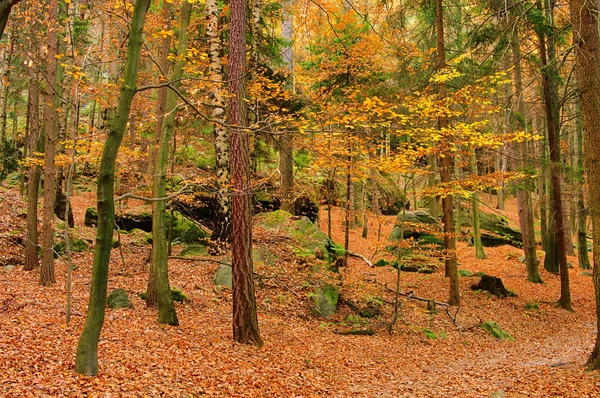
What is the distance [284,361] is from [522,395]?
3567 mm

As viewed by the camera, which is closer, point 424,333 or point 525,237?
point 424,333

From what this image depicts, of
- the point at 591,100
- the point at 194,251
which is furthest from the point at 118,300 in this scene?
the point at 591,100

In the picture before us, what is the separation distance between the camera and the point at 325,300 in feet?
35.9

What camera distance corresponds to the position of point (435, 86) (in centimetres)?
1402

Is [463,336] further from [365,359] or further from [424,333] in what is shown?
[365,359]

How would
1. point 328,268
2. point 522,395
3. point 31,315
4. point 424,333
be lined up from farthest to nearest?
point 328,268
point 424,333
point 31,315
point 522,395

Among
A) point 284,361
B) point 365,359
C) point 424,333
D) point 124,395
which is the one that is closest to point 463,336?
point 424,333

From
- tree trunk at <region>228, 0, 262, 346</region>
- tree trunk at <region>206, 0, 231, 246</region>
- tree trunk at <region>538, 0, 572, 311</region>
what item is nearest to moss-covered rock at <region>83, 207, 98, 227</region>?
tree trunk at <region>206, 0, 231, 246</region>

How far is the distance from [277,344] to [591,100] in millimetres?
6674

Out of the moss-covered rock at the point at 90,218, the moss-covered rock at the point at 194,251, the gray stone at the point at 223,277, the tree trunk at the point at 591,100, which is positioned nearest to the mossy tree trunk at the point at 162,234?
the gray stone at the point at 223,277

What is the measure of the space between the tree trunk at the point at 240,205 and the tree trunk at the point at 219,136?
2841 millimetres

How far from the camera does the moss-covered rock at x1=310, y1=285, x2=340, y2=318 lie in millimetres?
10648

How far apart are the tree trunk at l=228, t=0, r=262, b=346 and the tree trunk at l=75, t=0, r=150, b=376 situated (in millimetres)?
2342

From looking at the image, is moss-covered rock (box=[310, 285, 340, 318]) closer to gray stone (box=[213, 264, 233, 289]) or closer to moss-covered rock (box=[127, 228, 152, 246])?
gray stone (box=[213, 264, 233, 289])
